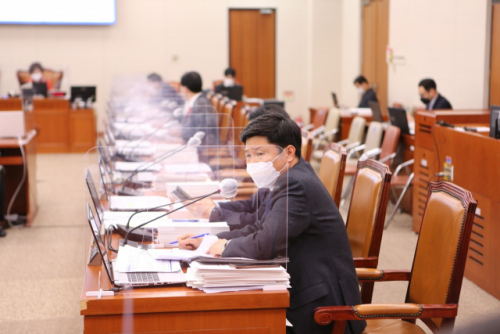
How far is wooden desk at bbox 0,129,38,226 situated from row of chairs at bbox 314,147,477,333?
3636 millimetres

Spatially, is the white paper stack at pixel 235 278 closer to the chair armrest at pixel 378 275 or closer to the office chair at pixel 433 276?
the office chair at pixel 433 276

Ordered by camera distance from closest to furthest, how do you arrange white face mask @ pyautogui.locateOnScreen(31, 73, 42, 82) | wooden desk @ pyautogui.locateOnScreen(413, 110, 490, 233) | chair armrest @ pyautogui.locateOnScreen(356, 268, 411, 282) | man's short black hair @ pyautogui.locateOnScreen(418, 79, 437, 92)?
1. chair armrest @ pyautogui.locateOnScreen(356, 268, 411, 282)
2. wooden desk @ pyautogui.locateOnScreen(413, 110, 490, 233)
3. man's short black hair @ pyautogui.locateOnScreen(418, 79, 437, 92)
4. white face mask @ pyautogui.locateOnScreen(31, 73, 42, 82)

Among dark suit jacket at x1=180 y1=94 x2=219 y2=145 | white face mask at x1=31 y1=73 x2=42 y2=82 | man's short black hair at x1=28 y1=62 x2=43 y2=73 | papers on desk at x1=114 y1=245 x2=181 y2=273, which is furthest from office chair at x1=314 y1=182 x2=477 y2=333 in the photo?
man's short black hair at x1=28 y1=62 x2=43 y2=73

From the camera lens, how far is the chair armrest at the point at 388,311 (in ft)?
6.28

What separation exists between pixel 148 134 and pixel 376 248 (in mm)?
2677

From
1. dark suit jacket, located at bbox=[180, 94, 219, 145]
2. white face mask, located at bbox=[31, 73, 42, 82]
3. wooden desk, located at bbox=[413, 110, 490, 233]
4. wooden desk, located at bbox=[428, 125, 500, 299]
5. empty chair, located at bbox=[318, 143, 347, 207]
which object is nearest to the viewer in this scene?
empty chair, located at bbox=[318, 143, 347, 207]

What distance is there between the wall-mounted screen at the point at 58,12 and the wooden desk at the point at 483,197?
30.9ft

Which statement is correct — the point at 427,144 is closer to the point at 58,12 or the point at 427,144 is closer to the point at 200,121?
the point at 200,121

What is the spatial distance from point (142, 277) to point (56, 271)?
2638 millimetres

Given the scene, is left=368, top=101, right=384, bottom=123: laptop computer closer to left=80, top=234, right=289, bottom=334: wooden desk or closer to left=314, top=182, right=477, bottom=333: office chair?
left=314, top=182, right=477, bottom=333: office chair

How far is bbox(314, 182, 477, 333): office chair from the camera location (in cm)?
194

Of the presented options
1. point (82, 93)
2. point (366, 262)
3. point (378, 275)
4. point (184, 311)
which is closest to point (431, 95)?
point (366, 262)

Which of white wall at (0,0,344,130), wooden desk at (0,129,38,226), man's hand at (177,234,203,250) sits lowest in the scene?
wooden desk at (0,129,38,226)

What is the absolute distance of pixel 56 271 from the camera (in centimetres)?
431
